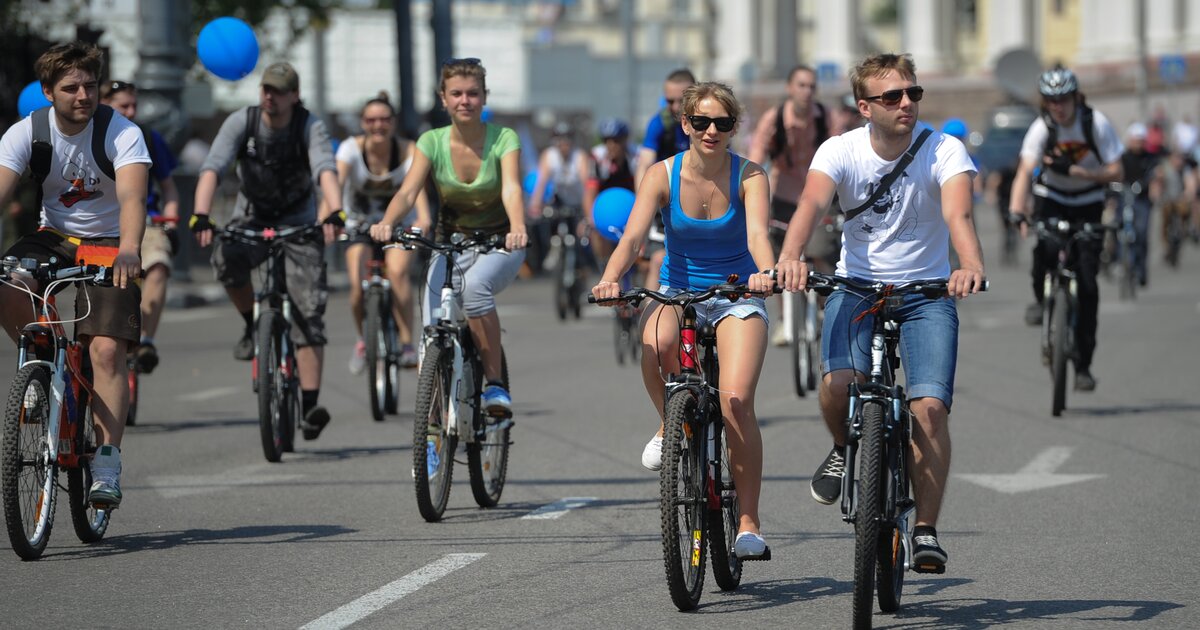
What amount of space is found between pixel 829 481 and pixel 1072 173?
614cm

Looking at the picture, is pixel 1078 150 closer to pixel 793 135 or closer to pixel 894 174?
pixel 793 135

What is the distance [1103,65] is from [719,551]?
207 ft

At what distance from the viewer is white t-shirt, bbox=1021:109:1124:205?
39.3 ft

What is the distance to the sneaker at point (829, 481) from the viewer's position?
6.49 metres

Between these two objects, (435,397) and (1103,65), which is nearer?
(435,397)

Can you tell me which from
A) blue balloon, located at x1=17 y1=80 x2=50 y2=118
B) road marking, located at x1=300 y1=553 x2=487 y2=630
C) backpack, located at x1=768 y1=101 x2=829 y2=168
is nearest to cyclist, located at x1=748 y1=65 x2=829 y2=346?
backpack, located at x1=768 y1=101 x2=829 y2=168

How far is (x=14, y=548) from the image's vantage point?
7160 millimetres

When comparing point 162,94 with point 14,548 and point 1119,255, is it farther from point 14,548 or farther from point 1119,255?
point 14,548

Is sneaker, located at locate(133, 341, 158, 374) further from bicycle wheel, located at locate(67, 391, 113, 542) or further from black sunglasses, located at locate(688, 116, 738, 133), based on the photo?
black sunglasses, located at locate(688, 116, 738, 133)

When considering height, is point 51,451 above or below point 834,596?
above

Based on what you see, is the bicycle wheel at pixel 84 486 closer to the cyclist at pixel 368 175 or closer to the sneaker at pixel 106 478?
the sneaker at pixel 106 478

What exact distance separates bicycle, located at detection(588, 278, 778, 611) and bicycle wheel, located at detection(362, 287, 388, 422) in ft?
17.3

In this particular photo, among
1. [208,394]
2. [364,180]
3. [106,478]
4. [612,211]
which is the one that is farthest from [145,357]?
[106,478]

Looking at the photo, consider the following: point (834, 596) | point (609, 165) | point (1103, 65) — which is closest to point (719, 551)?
point (834, 596)
